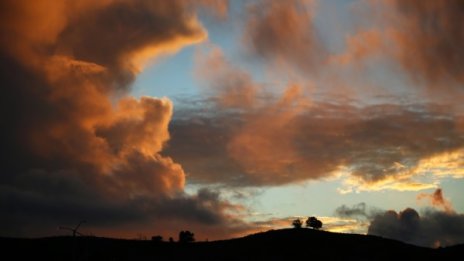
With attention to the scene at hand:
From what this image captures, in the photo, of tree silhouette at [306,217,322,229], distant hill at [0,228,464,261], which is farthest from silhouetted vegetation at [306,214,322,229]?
distant hill at [0,228,464,261]

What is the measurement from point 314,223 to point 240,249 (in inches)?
1535

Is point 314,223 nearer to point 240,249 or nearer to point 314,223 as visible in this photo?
point 314,223

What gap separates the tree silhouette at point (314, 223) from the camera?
18112 cm

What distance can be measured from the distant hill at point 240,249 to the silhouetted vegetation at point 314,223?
22.7m

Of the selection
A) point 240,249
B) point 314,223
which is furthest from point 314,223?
point 240,249

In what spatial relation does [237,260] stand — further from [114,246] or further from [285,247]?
[114,246]

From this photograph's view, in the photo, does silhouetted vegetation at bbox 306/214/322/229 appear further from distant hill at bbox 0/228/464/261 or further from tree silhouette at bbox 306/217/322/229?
distant hill at bbox 0/228/464/261

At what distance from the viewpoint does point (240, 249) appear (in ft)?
489

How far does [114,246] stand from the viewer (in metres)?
147

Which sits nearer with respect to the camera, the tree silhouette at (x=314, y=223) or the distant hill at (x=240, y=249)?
the distant hill at (x=240, y=249)

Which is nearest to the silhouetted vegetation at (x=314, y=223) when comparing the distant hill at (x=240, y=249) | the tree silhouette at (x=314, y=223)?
the tree silhouette at (x=314, y=223)

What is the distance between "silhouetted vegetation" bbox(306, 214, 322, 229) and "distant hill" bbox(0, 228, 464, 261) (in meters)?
22.7

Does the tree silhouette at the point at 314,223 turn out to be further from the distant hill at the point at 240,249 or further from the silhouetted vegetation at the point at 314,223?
the distant hill at the point at 240,249

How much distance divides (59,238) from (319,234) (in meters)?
64.4
